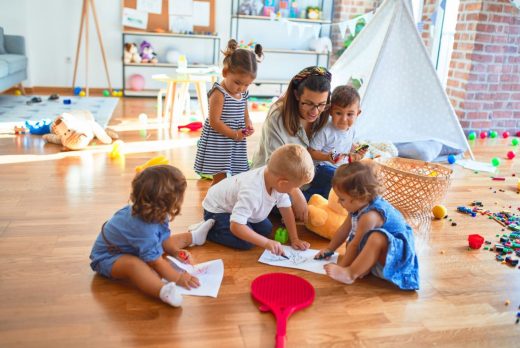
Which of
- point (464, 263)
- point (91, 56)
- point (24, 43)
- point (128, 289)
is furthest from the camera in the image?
point (91, 56)

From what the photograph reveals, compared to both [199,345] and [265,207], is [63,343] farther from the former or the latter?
[265,207]

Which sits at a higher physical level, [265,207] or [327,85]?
[327,85]

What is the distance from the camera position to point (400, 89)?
2.86 m

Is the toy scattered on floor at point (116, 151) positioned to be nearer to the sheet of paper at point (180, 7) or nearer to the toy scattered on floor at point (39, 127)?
the toy scattered on floor at point (39, 127)

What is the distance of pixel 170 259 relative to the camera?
1.41m

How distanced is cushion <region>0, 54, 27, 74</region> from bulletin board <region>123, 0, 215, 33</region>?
1042 millimetres

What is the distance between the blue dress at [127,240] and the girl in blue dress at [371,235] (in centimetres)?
52

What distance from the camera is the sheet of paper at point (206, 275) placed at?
132cm

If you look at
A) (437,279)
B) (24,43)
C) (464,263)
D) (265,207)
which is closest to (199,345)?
(265,207)

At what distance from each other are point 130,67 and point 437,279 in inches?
168

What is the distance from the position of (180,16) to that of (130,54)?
2.23 feet

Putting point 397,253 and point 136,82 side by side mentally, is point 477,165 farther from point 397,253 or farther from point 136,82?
point 136,82

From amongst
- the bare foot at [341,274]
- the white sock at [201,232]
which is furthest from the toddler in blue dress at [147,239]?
the bare foot at [341,274]

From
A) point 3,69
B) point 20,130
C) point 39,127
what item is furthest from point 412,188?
point 3,69
